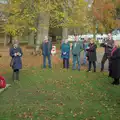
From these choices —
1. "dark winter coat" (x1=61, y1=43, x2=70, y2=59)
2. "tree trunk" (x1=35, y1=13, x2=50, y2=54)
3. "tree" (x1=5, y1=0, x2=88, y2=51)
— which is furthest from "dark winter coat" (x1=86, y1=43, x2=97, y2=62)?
"tree trunk" (x1=35, y1=13, x2=50, y2=54)

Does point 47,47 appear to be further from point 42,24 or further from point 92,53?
point 42,24

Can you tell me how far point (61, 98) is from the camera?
30.1 feet

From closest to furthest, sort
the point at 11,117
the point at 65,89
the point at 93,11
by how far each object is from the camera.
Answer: the point at 11,117
the point at 65,89
the point at 93,11

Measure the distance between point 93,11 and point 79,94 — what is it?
3432 centimetres

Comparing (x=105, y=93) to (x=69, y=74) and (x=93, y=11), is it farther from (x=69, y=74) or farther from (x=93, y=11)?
(x=93, y=11)

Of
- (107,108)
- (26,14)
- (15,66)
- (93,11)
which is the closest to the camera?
(107,108)

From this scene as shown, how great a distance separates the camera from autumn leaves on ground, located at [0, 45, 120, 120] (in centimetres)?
732

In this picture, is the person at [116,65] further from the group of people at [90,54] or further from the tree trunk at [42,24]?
the tree trunk at [42,24]

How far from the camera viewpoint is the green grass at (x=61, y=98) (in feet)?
24.1

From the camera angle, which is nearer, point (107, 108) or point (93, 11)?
→ point (107, 108)

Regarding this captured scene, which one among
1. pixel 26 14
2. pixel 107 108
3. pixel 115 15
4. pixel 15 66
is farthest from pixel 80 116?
pixel 115 15

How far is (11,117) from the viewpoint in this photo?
7.08 m

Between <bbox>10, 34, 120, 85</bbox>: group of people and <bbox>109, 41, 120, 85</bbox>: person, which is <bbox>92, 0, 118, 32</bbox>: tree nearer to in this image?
<bbox>10, 34, 120, 85</bbox>: group of people

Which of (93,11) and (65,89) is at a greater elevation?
(93,11)
